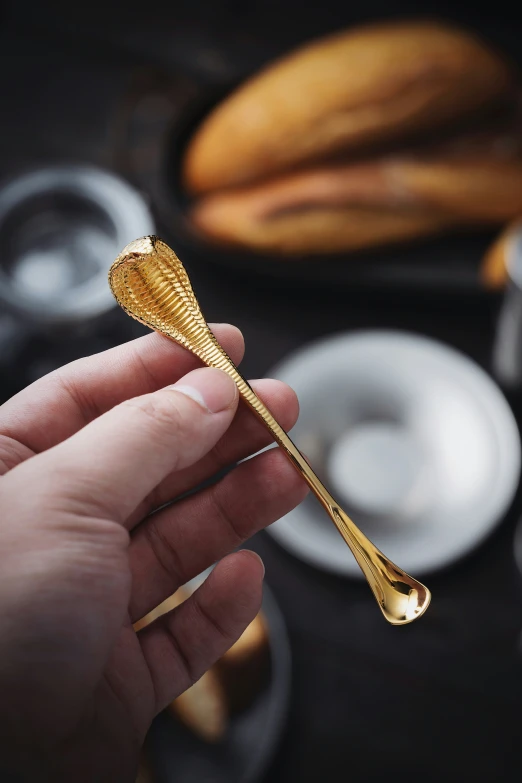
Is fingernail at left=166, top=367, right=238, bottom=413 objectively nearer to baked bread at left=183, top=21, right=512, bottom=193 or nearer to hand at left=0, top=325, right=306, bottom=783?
hand at left=0, top=325, right=306, bottom=783

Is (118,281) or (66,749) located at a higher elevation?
(118,281)

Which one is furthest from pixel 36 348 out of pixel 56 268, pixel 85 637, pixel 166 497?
pixel 85 637

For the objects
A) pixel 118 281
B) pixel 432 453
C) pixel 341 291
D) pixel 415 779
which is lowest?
pixel 415 779

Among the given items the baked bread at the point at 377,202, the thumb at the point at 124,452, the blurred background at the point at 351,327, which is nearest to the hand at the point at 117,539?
the thumb at the point at 124,452

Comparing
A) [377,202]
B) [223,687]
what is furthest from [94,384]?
[377,202]

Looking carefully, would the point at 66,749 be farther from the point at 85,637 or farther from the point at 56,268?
the point at 56,268

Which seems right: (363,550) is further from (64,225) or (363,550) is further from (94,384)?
(64,225)

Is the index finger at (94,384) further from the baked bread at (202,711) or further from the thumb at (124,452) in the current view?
the baked bread at (202,711)
